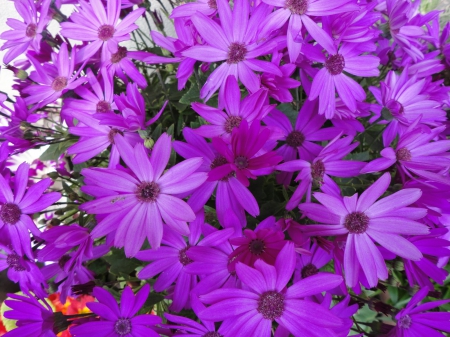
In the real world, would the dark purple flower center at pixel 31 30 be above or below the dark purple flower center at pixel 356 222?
above

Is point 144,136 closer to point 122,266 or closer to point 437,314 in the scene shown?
point 122,266

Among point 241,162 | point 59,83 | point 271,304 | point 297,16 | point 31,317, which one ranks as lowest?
point 31,317

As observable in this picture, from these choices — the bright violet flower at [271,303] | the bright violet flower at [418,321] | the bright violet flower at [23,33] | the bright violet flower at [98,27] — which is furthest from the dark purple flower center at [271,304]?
the bright violet flower at [23,33]

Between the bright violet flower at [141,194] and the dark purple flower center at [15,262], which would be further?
the dark purple flower center at [15,262]

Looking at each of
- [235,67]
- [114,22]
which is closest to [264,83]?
[235,67]

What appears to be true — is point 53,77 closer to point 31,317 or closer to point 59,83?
point 59,83

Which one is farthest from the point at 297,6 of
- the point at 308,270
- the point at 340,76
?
the point at 308,270

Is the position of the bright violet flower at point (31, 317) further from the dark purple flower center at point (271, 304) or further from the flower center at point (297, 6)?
the flower center at point (297, 6)
